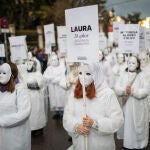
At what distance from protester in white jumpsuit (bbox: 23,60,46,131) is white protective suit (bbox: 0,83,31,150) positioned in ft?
10.5

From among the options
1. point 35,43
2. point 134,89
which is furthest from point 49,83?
point 35,43

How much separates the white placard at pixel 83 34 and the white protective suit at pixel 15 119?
102 cm

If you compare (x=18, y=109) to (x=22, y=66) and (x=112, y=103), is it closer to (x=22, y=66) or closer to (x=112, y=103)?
(x=112, y=103)

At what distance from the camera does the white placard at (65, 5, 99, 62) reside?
4645 millimetres

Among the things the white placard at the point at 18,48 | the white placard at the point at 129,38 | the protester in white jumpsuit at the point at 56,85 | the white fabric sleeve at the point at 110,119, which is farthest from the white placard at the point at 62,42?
the white fabric sleeve at the point at 110,119

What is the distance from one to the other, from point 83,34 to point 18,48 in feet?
17.9

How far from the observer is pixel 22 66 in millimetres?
9555

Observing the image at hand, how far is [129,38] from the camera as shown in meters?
→ 8.37

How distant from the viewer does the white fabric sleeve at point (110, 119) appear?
4945mm

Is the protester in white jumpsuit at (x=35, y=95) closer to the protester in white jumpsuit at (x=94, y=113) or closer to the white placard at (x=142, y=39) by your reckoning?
the white placard at (x=142, y=39)

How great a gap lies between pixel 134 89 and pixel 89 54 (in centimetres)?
269

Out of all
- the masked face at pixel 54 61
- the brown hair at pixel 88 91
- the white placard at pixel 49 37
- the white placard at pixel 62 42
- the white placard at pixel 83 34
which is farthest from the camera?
the white placard at pixel 49 37

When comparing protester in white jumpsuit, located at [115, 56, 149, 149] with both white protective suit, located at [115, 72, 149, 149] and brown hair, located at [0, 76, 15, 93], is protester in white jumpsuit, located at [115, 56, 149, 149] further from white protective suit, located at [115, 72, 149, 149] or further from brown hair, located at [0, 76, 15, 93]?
brown hair, located at [0, 76, 15, 93]

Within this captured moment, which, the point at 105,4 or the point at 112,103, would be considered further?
the point at 105,4
